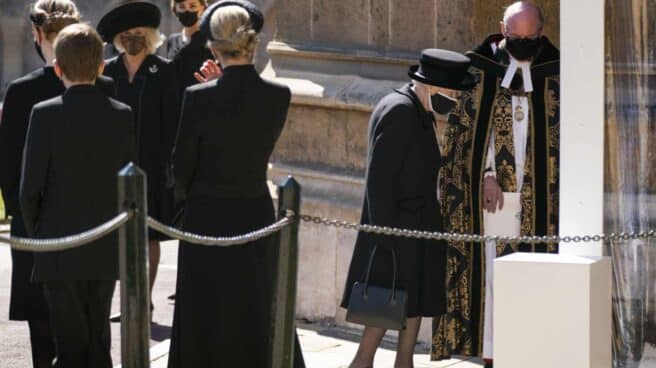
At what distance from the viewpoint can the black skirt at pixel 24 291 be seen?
810cm

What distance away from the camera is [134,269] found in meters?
6.49

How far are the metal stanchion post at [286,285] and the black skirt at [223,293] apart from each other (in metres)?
0.61

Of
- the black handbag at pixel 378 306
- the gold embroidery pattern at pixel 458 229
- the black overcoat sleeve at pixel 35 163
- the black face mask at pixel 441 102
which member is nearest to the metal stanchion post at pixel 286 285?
the black overcoat sleeve at pixel 35 163

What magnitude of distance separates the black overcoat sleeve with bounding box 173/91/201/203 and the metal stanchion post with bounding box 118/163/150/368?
1.03 meters

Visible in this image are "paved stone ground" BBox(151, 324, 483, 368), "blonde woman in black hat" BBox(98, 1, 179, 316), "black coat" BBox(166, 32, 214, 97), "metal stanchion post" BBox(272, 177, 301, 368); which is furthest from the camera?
"black coat" BBox(166, 32, 214, 97)

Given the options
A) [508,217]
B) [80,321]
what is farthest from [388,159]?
[80,321]

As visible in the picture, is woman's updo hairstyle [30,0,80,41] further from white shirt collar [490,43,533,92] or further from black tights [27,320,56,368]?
white shirt collar [490,43,533,92]

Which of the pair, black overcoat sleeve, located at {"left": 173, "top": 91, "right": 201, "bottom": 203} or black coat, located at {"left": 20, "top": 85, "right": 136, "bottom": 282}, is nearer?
black coat, located at {"left": 20, "top": 85, "right": 136, "bottom": 282}

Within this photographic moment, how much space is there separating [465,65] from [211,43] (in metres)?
1.23

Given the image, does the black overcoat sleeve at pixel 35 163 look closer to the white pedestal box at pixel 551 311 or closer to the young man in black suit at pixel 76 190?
the young man in black suit at pixel 76 190

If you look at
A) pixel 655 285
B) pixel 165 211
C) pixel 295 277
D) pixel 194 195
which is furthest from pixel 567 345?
pixel 165 211

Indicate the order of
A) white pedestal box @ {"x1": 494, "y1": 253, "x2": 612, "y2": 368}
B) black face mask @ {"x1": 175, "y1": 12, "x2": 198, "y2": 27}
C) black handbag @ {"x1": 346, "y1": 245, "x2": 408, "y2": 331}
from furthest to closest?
1. black face mask @ {"x1": 175, "y1": 12, "x2": 198, "y2": 27}
2. black handbag @ {"x1": 346, "y1": 245, "x2": 408, "y2": 331}
3. white pedestal box @ {"x1": 494, "y1": 253, "x2": 612, "y2": 368}

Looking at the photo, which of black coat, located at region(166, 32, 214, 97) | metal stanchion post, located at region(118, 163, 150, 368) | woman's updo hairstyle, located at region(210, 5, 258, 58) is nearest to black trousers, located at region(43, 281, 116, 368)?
metal stanchion post, located at region(118, 163, 150, 368)

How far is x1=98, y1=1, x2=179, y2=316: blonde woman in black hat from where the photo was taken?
386 inches
